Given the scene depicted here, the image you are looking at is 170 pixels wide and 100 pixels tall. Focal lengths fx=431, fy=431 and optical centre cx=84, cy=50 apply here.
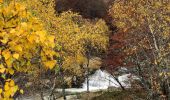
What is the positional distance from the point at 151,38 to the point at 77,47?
50.7 ft


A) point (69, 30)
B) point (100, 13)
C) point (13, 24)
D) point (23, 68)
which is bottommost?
point (23, 68)

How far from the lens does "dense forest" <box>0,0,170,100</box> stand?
6993 mm

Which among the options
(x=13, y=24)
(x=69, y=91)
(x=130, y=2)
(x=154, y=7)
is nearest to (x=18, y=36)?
(x=13, y=24)

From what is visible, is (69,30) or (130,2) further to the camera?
(69,30)

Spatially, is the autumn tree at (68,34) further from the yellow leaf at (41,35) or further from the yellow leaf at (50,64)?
the yellow leaf at (41,35)

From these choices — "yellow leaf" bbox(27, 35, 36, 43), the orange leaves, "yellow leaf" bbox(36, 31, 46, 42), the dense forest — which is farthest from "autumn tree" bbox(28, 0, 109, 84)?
the orange leaves

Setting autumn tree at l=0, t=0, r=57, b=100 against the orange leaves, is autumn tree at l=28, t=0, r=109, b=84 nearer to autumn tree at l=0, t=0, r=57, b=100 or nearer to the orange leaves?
autumn tree at l=0, t=0, r=57, b=100

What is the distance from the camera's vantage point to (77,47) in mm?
43094

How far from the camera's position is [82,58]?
Answer: 47.1m

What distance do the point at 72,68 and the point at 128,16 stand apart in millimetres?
12693

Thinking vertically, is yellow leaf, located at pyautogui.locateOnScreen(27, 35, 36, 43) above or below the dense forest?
below

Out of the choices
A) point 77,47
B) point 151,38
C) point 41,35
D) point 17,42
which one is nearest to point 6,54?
point 17,42

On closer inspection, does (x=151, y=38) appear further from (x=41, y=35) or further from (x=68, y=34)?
(x=41, y=35)

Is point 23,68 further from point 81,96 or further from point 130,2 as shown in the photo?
point 81,96
